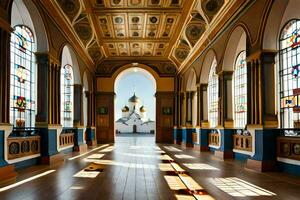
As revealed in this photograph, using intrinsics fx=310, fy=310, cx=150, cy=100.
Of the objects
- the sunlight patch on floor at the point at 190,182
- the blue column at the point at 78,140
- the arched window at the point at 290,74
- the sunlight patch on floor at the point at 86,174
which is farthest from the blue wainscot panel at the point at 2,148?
the blue column at the point at 78,140

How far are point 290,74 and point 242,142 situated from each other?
3.09 m

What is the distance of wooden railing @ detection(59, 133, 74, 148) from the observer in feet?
47.2

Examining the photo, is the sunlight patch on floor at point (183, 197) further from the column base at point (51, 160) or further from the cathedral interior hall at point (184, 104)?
the column base at point (51, 160)

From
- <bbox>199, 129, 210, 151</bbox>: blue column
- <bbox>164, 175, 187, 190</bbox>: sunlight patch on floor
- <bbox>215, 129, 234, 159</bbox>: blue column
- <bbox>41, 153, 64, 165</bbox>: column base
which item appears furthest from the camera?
<bbox>199, 129, 210, 151</bbox>: blue column

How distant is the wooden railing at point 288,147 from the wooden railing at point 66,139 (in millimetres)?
9326

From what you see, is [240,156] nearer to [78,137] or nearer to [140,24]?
[78,137]

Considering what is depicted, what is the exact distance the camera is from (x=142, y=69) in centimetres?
2589

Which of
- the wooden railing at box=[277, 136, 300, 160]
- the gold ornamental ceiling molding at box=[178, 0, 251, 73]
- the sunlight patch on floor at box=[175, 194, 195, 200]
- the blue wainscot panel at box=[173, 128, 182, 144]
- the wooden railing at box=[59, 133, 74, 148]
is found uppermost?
the gold ornamental ceiling molding at box=[178, 0, 251, 73]

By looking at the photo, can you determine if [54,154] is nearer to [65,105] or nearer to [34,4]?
[34,4]

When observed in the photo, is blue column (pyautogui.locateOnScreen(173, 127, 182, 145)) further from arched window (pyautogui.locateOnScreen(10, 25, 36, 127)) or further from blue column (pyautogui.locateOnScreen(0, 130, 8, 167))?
blue column (pyautogui.locateOnScreen(0, 130, 8, 167))

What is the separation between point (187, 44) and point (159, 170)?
1137 centimetres

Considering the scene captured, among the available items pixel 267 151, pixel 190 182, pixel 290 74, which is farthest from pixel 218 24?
pixel 190 182

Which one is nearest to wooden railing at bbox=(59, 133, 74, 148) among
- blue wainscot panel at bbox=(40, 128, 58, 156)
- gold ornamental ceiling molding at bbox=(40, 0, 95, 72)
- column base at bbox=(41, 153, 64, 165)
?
column base at bbox=(41, 153, 64, 165)

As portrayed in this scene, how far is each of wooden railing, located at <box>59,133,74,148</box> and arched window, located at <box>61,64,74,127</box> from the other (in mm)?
3205
